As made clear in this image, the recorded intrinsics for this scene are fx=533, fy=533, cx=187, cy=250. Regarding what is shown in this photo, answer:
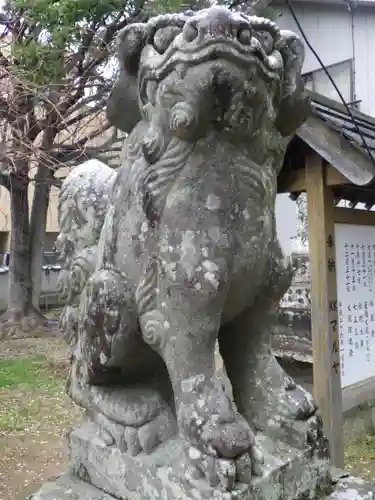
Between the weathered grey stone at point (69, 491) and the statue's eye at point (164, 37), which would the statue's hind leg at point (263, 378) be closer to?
the weathered grey stone at point (69, 491)

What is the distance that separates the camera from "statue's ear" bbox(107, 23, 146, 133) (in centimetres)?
110

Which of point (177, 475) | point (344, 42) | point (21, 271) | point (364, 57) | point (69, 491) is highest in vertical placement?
point (344, 42)

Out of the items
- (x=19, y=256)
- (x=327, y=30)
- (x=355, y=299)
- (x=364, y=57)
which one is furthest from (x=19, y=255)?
(x=355, y=299)

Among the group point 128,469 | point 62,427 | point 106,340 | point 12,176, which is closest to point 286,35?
point 106,340

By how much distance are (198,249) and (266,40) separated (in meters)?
0.43

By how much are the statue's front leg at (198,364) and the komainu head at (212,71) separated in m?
0.28

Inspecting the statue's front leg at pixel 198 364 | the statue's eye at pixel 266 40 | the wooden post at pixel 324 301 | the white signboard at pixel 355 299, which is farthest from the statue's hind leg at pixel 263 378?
the white signboard at pixel 355 299

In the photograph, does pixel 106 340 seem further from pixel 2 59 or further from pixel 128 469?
pixel 2 59

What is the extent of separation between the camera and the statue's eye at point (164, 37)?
103cm

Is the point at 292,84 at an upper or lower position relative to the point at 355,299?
upper

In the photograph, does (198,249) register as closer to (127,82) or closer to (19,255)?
(127,82)

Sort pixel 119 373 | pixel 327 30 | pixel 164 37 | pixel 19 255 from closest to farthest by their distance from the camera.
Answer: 1. pixel 164 37
2. pixel 119 373
3. pixel 327 30
4. pixel 19 255

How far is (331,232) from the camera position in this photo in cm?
281

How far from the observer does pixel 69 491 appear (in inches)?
48.9
